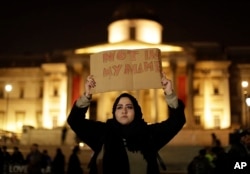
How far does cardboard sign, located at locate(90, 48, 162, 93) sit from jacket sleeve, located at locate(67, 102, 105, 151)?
0.49 metres

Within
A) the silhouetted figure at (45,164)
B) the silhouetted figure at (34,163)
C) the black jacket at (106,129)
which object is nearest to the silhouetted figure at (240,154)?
the black jacket at (106,129)

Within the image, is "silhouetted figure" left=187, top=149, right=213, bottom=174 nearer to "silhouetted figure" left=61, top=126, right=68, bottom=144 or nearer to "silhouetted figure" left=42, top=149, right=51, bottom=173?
"silhouetted figure" left=42, top=149, right=51, bottom=173

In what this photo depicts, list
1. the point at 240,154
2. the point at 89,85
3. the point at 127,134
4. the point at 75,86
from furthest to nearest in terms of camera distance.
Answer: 1. the point at 75,86
2. the point at 240,154
3. the point at 89,85
4. the point at 127,134

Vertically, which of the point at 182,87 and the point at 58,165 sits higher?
the point at 182,87

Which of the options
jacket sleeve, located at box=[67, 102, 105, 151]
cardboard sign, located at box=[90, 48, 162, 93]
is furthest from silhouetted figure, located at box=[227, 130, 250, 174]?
jacket sleeve, located at box=[67, 102, 105, 151]

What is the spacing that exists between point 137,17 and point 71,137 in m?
17.2

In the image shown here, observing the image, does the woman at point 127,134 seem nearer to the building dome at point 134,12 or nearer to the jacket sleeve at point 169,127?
the jacket sleeve at point 169,127

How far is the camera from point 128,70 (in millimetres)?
5703

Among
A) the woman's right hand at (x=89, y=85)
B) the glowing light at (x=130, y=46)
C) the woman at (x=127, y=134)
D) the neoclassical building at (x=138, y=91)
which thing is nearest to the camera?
the woman at (x=127, y=134)

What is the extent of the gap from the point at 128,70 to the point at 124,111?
0.82 meters

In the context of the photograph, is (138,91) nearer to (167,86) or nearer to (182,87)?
(182,87)

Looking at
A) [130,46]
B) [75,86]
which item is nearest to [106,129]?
[130,46]

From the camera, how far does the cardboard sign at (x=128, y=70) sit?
5641mm

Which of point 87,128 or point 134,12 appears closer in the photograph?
point 87,128
